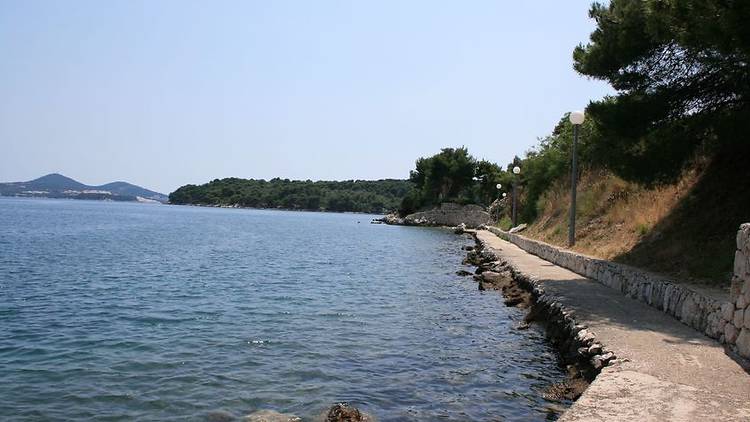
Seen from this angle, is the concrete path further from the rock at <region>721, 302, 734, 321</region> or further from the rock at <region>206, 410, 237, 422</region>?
the rock at <region>206, 410, 237, 422</region>

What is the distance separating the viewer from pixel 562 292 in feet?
49.4

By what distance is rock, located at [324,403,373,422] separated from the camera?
26.6 feet

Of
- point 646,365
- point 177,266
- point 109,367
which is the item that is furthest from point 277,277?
point 646,365

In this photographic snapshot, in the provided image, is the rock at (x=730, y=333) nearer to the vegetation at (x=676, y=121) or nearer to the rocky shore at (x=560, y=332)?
the rocky shore at (x=560, y=332)

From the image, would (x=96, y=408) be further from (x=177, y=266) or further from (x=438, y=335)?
(x=177, y=266)

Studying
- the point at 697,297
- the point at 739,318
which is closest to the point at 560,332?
the point at 697,297

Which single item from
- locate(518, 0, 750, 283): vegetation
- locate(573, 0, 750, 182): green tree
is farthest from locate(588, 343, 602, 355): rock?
locate(573, 0, 750, 182): green tree

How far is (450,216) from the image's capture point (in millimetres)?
89938

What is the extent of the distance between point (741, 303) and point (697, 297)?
2299 millimetres

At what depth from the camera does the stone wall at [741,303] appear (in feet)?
26.6

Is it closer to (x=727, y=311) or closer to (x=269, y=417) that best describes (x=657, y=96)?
(x=727, y=311)

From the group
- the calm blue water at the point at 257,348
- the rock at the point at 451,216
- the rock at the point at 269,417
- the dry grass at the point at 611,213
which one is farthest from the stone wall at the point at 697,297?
the rock at the point at 451,216

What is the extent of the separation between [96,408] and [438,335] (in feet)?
25.5

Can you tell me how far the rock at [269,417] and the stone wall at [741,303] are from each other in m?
6.24
